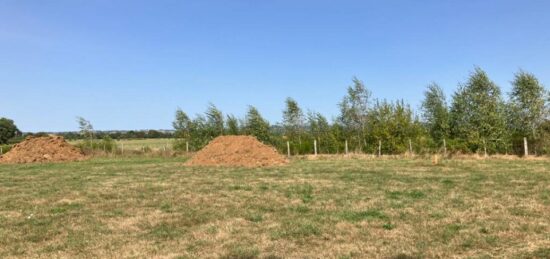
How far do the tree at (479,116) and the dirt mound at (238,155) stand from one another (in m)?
12.1

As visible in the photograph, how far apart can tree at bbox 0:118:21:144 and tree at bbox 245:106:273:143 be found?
52.7 metres

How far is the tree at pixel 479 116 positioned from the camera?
27594 millimetres

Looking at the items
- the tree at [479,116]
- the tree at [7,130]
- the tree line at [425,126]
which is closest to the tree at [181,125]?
the tree line at [425,126]

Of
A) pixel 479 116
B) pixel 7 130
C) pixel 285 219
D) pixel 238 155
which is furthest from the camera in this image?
pixel 7 130

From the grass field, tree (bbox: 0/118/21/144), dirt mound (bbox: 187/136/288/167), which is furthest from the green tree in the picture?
tree (bbox: 0/118/21/144)

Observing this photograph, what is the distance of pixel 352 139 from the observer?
32.6 meters

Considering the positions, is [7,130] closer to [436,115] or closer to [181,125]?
[181,125]

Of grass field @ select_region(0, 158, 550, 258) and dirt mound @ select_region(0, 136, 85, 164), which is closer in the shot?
grass field @ select_region(0, 158, 550, 258)

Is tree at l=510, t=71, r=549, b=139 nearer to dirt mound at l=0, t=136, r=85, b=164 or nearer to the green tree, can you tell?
the green tree

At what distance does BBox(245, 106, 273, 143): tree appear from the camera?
3531cm

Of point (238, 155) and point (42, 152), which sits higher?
point (42, 152)

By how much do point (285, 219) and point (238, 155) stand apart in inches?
591

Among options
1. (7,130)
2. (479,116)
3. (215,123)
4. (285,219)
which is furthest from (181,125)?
(7,130)

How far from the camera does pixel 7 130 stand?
75.6 metres
